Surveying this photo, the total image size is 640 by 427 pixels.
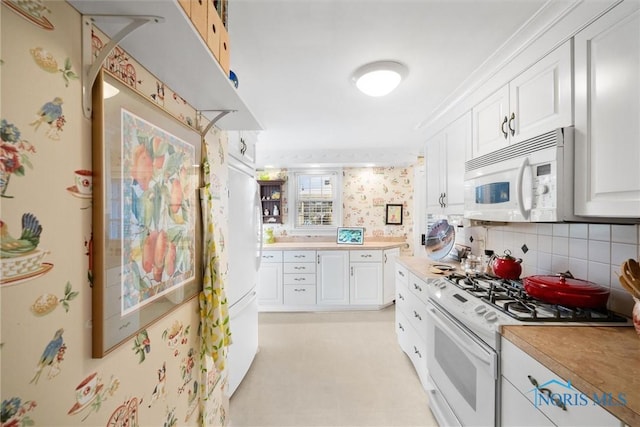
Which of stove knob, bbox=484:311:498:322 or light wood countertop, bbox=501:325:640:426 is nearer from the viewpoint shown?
light wood countertop, bbox=501:325:640:426

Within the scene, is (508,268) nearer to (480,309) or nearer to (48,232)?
(480,309)

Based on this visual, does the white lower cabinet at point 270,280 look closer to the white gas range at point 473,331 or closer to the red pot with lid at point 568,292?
the white gas range at point 473,331

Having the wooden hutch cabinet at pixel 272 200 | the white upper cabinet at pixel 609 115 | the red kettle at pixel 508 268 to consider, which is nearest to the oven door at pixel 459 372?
the red kettle at pixel 508 268

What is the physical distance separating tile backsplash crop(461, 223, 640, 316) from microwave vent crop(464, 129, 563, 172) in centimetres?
53

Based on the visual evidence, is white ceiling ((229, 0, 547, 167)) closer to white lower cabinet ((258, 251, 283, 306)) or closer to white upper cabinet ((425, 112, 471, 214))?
white upper cabinet ((425, 112, 471, 214))

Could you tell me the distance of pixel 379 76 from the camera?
5.47 ft

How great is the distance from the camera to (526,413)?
1.01 metres

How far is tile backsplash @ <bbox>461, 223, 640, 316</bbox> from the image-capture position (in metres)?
1.22

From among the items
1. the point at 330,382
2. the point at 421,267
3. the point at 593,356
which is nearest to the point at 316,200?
the point at 421,267

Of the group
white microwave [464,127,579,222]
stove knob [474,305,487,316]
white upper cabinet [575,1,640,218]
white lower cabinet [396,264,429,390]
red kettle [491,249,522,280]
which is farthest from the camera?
white lower cabinet [396,264,429,390]

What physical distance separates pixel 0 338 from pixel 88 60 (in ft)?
1.94

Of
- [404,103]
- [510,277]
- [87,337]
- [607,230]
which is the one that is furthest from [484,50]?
[87,337]

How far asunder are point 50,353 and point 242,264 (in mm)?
1492

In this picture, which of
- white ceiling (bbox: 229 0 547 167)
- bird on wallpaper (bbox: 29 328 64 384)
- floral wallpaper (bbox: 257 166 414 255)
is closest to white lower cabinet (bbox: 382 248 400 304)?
floral wallpaper (bbox: 257 166 414 255)
